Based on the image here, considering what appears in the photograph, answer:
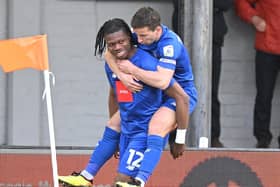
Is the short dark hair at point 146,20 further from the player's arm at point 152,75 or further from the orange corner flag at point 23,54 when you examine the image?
the orange corner flag at point 23,54

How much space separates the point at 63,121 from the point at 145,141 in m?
3.91

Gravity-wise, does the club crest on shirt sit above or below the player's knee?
above

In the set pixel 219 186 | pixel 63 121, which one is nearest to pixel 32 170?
pixel 63 121

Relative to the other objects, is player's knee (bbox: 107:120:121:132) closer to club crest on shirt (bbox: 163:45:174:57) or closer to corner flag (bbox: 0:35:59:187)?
corner flag (bbox: 0:35:59:187)

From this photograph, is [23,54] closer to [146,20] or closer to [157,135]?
[146,20]

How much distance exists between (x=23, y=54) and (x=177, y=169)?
10.2ft

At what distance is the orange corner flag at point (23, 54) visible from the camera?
746 cm

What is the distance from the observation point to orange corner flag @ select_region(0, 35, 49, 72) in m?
7.46

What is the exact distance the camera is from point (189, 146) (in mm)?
10414

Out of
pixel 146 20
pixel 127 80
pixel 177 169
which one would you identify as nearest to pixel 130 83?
pixel 127 80

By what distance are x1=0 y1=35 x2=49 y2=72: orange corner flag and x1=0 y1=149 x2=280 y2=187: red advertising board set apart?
8.67 feet

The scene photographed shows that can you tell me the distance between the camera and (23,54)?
7.52 m

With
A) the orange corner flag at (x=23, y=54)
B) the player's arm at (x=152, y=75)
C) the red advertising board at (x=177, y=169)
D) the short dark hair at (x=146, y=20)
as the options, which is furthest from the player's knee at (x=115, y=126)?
the red advertising board at (x=177, y=169)

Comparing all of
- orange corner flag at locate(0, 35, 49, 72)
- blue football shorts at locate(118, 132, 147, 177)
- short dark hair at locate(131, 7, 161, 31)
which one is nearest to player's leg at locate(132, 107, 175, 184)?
blue football shorts at locate(118, 132, 147, 177)
